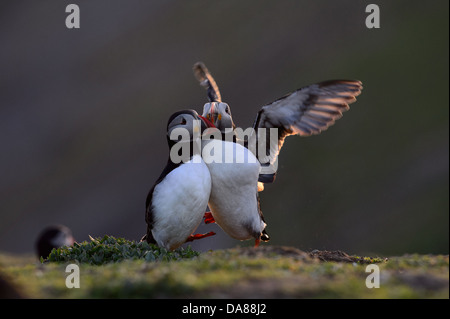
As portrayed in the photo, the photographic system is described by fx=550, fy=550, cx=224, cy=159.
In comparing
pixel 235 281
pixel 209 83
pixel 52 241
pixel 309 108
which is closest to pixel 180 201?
pixel 235 281

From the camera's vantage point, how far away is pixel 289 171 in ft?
86.0

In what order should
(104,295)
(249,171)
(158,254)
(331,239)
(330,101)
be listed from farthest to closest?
1. (331,239)
2. (330,101)
3. (249,171)
4. (158,254)
5. (104,295)

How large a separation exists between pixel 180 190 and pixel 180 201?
132mm

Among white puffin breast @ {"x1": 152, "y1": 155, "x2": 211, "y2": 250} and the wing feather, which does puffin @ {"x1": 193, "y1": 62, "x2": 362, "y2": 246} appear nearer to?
the wing feather

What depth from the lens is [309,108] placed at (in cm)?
791

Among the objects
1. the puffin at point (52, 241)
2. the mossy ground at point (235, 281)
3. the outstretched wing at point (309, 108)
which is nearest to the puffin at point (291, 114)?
the outstretched wing at point (309, 108)

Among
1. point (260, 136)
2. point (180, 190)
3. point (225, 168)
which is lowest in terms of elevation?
point (180, 190)

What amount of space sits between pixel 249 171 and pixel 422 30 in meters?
29.7

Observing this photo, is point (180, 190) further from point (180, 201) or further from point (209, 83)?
point (209, 83)

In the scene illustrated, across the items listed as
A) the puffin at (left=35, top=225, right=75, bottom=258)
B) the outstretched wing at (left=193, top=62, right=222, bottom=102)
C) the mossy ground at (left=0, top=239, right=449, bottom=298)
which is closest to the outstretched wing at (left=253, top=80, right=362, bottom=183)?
the outstretched wing at (left=193, top=62, right=222, bottom=102)

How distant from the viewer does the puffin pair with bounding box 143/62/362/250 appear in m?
6.66
